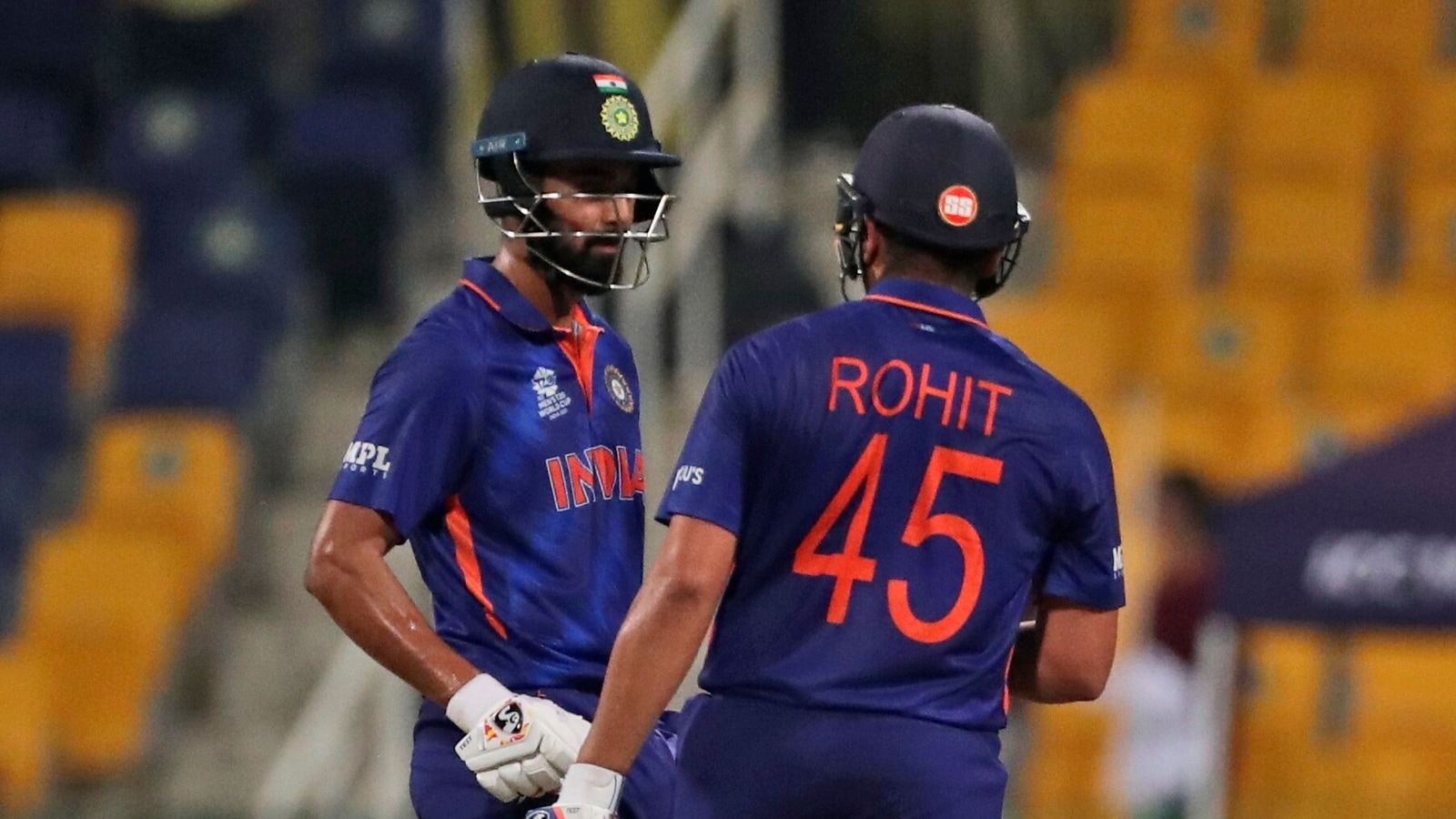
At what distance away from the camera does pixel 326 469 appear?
33.9 feet

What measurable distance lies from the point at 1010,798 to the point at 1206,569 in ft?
5.38

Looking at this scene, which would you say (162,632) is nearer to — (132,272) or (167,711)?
(167,711)

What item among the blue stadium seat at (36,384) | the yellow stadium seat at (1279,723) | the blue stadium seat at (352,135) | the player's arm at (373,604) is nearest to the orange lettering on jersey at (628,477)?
the player's arm at (373,604)

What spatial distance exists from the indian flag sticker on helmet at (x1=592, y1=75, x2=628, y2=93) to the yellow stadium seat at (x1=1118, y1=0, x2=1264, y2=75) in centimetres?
756

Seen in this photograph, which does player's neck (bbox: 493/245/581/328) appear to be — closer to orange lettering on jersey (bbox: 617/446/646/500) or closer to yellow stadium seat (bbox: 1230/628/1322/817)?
orange lettering on jersey (bbox: 617/446/646/500)

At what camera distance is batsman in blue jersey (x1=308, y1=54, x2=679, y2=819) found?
12.4ft

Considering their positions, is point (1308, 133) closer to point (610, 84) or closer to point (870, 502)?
point (610, 84)

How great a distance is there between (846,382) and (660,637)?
44cm

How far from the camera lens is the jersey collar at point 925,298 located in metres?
3.67

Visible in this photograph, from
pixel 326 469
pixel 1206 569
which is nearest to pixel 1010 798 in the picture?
Answer: pixel 1206 569

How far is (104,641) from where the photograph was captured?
9.29 metres

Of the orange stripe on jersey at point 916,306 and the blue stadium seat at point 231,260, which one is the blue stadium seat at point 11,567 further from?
the orange stripe on jersey at point 916,306

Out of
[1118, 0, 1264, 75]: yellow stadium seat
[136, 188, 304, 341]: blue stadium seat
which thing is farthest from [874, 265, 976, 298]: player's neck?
[1118, 0, 1264, 75]: yellow stadium seat

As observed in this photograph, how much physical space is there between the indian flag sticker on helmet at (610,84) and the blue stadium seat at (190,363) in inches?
239
